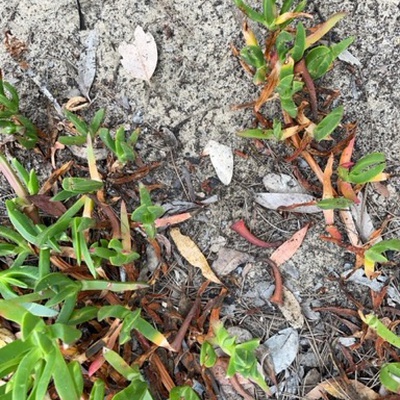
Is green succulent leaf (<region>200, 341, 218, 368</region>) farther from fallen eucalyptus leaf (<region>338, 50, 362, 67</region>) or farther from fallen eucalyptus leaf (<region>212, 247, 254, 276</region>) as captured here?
fallen eucalyptus leaf (<region>338, 50, 362, 67</region>)

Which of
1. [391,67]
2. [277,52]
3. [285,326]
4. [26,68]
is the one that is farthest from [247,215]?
[26,68]

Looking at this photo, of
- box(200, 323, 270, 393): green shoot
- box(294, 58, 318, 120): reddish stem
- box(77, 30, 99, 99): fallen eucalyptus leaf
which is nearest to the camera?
box(200, 323, 270, 393): green shoot

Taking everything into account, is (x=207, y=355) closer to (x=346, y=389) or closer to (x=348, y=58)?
(x=346, y=389)

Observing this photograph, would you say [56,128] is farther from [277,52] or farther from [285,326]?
[285,326]

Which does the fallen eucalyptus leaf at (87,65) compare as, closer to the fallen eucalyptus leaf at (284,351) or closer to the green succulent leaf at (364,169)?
the green succulent leaf at (364,169)

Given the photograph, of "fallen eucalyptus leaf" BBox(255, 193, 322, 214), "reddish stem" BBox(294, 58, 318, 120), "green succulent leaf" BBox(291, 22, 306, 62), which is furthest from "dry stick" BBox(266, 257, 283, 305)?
"green succulent leaf" BBox(291, 22, 306, 62)

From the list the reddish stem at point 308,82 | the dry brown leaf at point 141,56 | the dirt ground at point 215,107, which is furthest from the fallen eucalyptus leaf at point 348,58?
the dry brown leaf at point 141,56
